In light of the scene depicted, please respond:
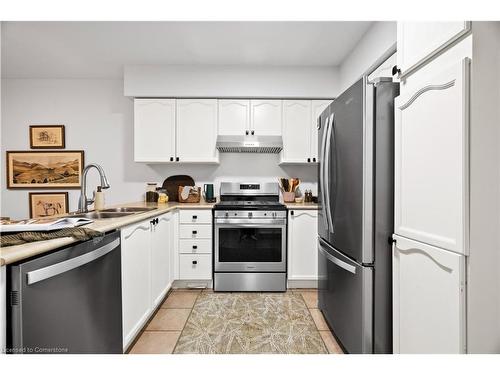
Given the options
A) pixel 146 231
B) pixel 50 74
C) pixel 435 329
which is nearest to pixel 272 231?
pixel 146 231

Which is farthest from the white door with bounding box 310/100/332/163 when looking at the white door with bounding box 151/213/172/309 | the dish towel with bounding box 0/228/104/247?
the dish towel with bounding box 0/228/104/247

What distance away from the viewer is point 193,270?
2.85 metres

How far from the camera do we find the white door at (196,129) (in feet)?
10.3

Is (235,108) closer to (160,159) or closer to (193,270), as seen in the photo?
(160,159)

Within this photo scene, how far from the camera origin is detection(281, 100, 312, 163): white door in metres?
3.16

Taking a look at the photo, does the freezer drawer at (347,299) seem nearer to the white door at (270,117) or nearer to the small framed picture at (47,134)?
the white door at (270,117)

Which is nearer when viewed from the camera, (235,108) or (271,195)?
(235,108)

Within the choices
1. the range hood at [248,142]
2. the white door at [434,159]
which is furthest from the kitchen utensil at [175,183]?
the white door at [434,159]

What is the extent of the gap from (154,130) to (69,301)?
239 centimetres

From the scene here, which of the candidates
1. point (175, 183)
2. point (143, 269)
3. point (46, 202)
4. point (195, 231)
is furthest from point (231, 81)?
point (46, 202)

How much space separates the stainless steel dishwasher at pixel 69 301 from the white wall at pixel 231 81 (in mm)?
2154
